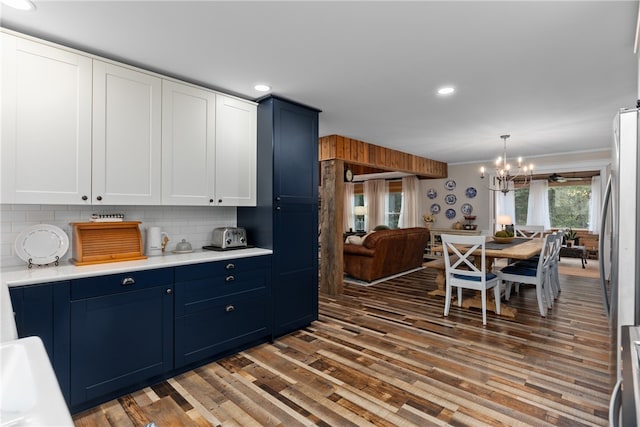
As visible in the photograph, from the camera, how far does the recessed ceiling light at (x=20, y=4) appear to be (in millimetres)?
1711

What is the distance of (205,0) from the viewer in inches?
67.7

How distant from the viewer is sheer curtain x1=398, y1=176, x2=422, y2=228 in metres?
8.37

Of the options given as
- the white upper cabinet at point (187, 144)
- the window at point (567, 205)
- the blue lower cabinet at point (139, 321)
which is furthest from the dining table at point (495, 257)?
the window at point (567, 205)

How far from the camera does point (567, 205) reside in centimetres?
935

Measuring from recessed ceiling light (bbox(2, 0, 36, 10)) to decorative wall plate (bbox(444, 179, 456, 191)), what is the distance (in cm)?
762

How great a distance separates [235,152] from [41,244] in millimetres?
1609

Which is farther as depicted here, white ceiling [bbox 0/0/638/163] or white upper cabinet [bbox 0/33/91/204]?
white upper cabinet [bbox 0/33/91/204]

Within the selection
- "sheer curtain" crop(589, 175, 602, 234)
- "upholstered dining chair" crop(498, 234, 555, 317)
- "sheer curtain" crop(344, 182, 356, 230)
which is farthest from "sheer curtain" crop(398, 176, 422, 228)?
"sheer curtain" crop(589, 175, 602, 234)

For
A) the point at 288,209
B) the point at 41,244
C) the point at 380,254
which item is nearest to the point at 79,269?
the point at 41,244

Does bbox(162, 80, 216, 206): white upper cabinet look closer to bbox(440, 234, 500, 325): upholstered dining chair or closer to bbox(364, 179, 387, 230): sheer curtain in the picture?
bbox(440, 234, 500, 325): upholstered dining chair

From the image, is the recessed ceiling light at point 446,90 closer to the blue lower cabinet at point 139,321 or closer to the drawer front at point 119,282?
the blue lower cabinet at point 139,321

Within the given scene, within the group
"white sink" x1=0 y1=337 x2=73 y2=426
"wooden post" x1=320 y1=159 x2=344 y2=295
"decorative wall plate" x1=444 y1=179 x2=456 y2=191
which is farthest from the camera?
"decorative wall plate" x1=444 y1=179 x2=456 y2=191

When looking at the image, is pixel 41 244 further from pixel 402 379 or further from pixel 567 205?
pixel 567 205

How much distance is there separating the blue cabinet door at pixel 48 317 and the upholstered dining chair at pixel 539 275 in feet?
13.8
